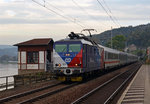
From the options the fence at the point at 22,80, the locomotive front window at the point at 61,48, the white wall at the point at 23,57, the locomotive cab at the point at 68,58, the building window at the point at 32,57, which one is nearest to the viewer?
the fence at the point at 22,80

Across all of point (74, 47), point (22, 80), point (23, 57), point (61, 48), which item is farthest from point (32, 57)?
point (22, 80)

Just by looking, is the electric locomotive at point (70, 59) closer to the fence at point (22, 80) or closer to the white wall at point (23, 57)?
the fence at point (22, 80)

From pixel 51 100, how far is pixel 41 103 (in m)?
0.86

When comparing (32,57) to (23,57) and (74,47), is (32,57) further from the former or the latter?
(74,47)

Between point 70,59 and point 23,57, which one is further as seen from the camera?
point 23,57

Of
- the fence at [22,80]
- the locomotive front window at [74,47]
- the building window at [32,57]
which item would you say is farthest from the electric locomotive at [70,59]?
the building window at [32,57]

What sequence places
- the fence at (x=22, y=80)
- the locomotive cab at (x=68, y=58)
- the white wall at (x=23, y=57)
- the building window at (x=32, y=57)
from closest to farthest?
the fence at (x=22, y=80)
the locomotive cab at (x=68, y=58)
the building window at (x=32, y=57)
the white wall at (x=23, y=57)

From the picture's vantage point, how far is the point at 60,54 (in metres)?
20.1

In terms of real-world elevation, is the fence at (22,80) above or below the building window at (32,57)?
below

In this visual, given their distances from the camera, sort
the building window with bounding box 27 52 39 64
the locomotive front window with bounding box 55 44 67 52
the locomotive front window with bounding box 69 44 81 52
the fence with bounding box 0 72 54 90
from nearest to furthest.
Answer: the fence with bounding box 0 72 54 90 < the locomotive front window with bounding box 69 44 81 52 < the locomotive front window with bounding box 55 44 67 52 < the building window with bounding box 27 52 39 64

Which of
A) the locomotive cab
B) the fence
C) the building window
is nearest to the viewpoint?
the fence

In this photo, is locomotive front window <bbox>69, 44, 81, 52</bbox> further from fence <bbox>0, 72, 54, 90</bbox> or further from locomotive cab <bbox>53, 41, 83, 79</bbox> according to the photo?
fence <bbox>0, 72, 54, 90</bbox>

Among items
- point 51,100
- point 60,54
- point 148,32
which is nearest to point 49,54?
point 60,54

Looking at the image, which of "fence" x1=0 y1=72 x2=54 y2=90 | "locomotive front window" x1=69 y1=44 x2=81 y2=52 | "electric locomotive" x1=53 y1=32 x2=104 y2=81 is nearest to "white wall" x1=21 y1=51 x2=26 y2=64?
"fence" x1=0 y1=72 x2=54 y2=90
